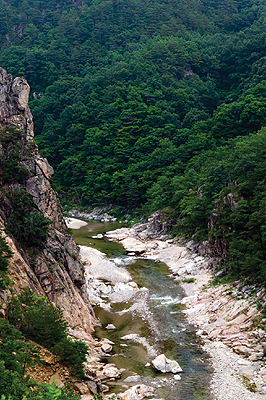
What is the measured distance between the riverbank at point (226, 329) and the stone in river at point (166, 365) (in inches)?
82.0

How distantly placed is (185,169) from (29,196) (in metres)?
49.8

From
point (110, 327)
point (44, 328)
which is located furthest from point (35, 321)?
point (110, 327)

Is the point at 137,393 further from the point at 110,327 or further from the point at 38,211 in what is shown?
the point at 38,211

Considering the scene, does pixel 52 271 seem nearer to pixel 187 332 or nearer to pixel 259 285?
pixel 187 332

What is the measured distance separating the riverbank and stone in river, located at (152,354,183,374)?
6.83 feet

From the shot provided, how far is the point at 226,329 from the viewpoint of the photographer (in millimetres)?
26344

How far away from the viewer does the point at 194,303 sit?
3222 cm

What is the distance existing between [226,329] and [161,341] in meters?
4.35

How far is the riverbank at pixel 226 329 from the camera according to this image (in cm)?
2028

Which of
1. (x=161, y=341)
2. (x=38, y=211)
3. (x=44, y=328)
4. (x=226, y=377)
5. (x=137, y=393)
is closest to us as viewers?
(x=44, y=328)

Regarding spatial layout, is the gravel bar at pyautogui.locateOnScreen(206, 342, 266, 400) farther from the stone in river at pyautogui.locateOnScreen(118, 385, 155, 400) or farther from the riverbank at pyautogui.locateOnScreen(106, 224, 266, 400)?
the stone in river at pyautogui.locateOnScreen(118, 385, 155, 400)

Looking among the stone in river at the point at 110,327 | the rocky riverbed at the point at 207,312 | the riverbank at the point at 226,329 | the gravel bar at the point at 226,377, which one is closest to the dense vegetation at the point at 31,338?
the rocky riverbed at the point at 207,312

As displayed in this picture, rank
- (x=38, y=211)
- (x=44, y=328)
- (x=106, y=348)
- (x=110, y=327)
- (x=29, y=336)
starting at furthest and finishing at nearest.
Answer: (x=110, y=327)
(x=38, y=211)
(x=106, y=348)
(x=44, y=328)
(x=29, y=336)

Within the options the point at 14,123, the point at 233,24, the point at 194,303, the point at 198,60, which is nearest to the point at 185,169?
the point at 194,303
